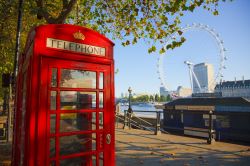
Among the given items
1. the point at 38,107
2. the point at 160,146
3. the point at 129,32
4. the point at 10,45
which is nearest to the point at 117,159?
the point at 160,146

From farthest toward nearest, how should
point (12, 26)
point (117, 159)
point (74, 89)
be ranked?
1. point (12, 26)
2. point (117, 159)
3. point (74, 89)

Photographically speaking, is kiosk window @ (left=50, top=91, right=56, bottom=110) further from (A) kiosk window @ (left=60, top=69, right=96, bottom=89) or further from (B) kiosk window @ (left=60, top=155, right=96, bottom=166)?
(B) kiosk window @ (left=60, top=155, right=96, bottom=166)

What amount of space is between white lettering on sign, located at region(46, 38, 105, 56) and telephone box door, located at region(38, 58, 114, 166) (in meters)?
0.22

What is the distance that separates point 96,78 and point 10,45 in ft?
42.2

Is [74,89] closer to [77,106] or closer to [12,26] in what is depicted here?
[77,106]

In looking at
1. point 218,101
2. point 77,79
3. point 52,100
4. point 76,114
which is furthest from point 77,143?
point 218,101

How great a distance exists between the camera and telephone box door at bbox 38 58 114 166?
11.8ft

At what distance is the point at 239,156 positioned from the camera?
7523 mm

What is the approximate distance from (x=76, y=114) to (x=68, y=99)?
337 millimetres

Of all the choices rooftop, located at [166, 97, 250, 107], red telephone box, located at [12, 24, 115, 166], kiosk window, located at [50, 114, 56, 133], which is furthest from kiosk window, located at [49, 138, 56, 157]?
rooftop, located at [166, 97, 250, 107]

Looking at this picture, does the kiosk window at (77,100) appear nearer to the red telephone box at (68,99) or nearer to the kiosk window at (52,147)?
the red telephone box at (68,99)

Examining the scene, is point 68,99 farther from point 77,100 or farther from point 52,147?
point 52,147

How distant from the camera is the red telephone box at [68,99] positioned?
3510mm

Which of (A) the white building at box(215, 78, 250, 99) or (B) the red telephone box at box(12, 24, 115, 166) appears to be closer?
(B) the red telephone box at box(12, 24, 115, 166)
